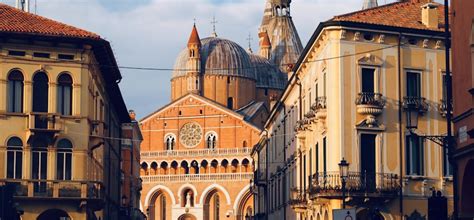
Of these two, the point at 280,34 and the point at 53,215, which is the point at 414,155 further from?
the point at 280,34

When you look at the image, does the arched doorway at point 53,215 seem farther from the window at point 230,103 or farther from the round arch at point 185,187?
the window at point 230,103

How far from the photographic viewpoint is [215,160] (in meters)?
141

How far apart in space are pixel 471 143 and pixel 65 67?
24435 mm

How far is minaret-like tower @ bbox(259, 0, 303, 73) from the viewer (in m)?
170

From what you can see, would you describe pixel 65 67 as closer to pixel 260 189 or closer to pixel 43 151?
pixel 43 151

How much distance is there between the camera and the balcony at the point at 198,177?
138125mm

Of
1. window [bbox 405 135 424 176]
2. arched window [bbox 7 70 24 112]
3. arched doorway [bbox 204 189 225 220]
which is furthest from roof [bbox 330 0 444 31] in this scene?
arched doorway [bbox 204 189 225 220]

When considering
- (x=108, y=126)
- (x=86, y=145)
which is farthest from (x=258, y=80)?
(x=86, y=145)

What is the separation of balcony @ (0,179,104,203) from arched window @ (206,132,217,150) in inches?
3784

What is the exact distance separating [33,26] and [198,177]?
94088mm

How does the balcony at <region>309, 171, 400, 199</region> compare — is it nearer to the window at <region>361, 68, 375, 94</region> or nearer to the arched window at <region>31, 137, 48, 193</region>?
the window at <region>361, 68, 375, 94</region>

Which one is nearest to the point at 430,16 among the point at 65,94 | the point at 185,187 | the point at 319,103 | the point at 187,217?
the point at 319,103

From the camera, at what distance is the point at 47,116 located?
46.1 meters

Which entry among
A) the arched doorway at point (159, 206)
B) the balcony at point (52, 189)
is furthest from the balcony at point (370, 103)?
the arched doorway at point (159, 206)
